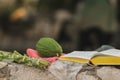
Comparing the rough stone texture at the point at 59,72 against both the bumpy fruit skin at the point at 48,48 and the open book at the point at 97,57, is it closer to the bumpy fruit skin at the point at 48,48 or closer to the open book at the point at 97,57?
the open book at the point at 97,57

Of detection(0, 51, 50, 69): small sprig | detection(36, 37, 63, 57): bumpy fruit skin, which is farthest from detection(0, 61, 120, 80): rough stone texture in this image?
detection(36, 37, 63, 57): bumpy fruit skin

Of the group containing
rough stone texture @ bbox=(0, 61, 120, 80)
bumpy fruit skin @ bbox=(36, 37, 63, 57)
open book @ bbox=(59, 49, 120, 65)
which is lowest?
rough stone texture @ bbox=(0, 61, 120, 80)

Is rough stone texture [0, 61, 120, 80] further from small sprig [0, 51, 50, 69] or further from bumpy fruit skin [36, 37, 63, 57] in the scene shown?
bumpy fruit skin [36, 37, 63, 57]

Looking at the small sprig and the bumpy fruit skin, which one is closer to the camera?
the small sprig

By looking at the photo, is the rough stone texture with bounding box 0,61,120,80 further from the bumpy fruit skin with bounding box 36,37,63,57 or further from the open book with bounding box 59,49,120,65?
the bumpy fruit skin with bounding box 36,37,63,57

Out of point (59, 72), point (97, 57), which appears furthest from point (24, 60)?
point (97, 57)

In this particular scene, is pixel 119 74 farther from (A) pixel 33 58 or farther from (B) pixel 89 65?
(A) pixel 33 58

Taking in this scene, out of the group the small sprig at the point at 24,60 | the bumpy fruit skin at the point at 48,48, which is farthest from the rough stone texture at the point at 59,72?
the bumpy fruit skin at the point at 48,48

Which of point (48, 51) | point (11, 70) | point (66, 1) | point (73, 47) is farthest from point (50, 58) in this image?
point (66, 1)

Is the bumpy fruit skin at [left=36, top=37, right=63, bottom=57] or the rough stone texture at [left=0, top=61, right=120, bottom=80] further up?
the bumpy fruit skin at [left=36, top=37, right=63, bottom=57]
